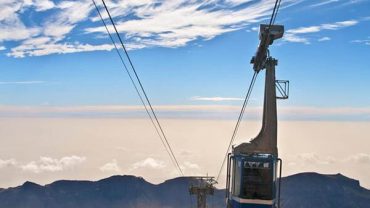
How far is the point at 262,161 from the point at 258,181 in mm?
1103

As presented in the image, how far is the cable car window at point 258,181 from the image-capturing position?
98.9ft

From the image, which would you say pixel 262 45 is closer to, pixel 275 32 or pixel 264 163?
pixel 275 32

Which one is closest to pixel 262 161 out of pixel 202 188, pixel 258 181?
pixel 258 181

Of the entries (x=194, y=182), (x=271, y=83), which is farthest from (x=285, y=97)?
(x=194, y=182)

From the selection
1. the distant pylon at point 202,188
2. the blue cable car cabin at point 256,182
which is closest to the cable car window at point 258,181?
the blue cable car cabin at point 256,182

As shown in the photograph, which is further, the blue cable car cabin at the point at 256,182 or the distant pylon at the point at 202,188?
the distant pylon at the point at 202,188

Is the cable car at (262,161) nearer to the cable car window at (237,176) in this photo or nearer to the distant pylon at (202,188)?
the cable car window at (237,176)

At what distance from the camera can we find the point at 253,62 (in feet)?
117

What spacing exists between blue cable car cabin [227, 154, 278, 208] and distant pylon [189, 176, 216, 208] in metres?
31.1

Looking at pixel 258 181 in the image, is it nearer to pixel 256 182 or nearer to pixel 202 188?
pixel 256 182

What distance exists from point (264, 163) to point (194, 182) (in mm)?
34393

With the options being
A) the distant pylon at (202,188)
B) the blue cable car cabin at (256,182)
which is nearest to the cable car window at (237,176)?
the blue cable car cabin at (256,182)

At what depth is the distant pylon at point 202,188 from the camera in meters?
61.6

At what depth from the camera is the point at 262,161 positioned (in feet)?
99.2
